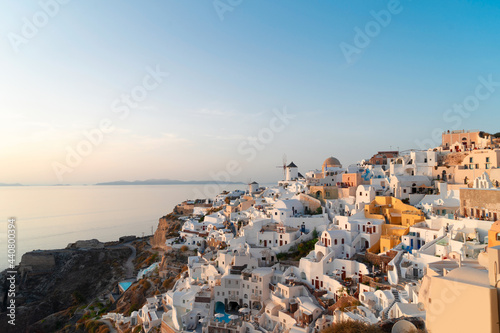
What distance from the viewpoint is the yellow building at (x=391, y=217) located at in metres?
17.3

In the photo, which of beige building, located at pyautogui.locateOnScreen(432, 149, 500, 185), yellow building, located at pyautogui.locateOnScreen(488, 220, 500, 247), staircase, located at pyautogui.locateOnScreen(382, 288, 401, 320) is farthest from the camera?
beige building, located at pyautogui.locateOnScreen(432, 149, 500, 185)

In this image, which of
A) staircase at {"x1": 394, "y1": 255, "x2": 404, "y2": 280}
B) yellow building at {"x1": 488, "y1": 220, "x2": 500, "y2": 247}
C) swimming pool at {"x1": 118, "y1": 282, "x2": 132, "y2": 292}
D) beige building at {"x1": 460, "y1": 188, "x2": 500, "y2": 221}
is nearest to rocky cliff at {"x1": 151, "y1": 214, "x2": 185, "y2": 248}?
swimming pool at {"x1": 118, "y1": 282, "x2": 132, "y2": 292}

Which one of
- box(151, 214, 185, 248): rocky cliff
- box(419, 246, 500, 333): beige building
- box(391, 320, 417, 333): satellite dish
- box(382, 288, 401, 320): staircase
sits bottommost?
box(151, 214, 185, 248): rocky cliff

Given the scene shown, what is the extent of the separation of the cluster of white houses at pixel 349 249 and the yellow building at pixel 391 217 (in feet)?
0.19

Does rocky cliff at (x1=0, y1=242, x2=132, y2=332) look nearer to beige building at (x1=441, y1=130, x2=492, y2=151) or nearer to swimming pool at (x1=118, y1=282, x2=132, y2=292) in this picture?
swimming pool at (x1=118, y1=282, x2=132, y2=292)

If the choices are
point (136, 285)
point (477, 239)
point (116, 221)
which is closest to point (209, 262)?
point (136, 285)

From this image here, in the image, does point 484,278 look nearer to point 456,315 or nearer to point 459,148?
point 456,315

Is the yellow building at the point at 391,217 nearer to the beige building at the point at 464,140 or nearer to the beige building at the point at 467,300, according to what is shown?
the beige building at the point at 464,140

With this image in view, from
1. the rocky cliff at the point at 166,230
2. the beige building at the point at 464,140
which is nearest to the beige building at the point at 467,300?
the beige building at the point at 464,140

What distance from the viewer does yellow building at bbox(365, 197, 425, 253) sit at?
1730 cm

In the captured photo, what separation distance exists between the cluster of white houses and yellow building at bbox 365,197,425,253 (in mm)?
59

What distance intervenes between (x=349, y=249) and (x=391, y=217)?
141 inches

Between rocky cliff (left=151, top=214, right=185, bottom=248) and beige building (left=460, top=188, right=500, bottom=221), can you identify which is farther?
rocky cliff (left=151, top=214, right=185, bottom=248)

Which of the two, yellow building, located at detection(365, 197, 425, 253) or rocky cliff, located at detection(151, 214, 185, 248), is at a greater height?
yellow building, located at detection(365, 197, 425, 253)
